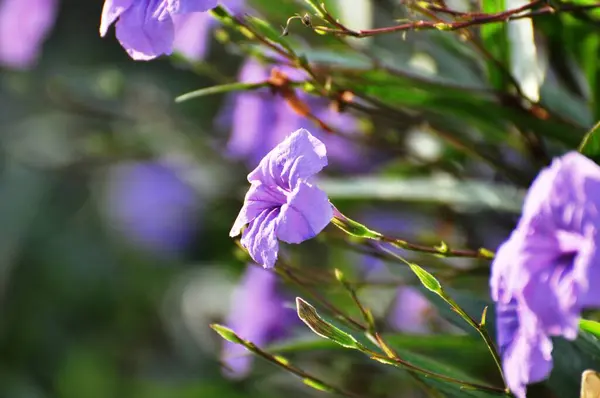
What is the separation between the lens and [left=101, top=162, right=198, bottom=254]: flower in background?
154 cm

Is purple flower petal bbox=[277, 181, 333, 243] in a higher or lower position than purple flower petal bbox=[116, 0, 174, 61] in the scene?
lower

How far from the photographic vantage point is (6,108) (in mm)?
1812

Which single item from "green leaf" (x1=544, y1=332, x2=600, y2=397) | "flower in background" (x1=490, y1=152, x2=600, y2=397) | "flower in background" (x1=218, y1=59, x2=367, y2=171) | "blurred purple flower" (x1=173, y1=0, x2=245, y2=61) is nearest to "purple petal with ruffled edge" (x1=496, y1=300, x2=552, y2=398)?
"flower in background" (x1=490, y1=152, x2=600, y2=397)

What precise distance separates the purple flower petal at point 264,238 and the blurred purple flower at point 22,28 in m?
0.61

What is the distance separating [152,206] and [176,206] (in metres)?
0.06

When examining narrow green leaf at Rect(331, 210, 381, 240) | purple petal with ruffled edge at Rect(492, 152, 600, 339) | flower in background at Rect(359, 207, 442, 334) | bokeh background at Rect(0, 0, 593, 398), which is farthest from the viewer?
flower in background at Rect(359, 207, 442, 334)

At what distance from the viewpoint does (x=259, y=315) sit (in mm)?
806

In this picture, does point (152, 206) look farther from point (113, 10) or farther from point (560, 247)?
point (560, 247)

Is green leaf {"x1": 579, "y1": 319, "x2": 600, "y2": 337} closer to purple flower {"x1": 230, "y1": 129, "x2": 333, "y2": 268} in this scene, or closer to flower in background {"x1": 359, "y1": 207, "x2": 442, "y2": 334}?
purple flower {"x1": 230, "y1": 129, "x2": 333, "y2": 268}

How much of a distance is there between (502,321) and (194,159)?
0.95m

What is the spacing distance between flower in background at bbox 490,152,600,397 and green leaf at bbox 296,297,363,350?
0.10 metres

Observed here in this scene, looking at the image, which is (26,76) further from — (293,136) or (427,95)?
(293,136)

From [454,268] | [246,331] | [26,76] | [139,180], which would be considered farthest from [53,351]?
[454,268]

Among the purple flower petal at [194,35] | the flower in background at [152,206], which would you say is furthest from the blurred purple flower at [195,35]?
the flower in background at [152,206]
